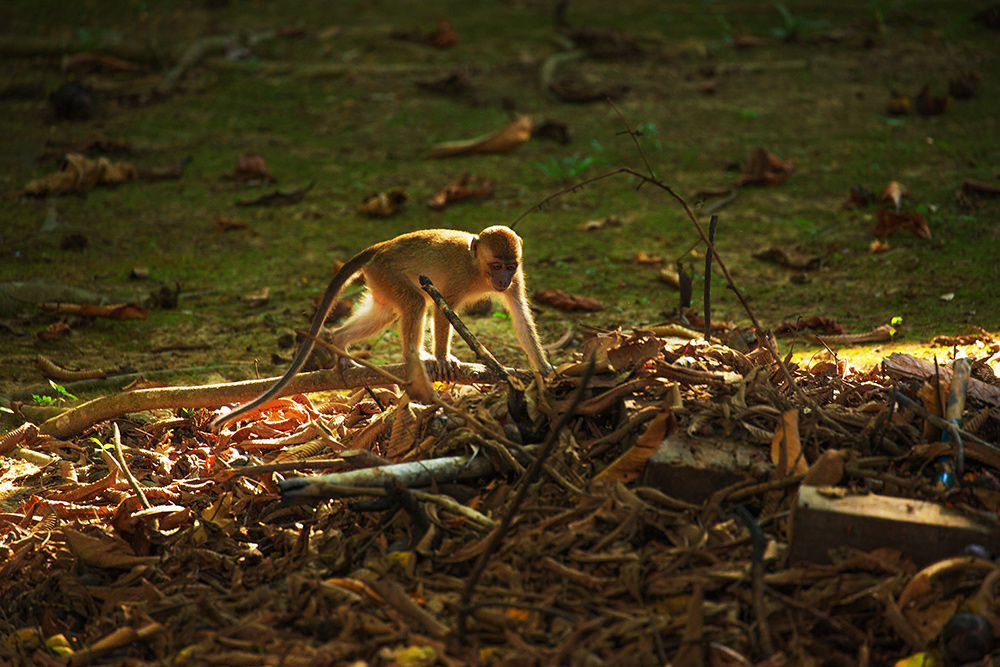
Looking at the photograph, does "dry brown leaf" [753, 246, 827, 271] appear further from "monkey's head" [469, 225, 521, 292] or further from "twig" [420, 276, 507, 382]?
"twig" [420, 276, 507, 382]

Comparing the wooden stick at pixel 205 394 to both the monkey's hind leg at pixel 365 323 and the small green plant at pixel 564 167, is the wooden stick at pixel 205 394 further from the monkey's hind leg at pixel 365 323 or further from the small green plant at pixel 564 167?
the small green plant at pixel 564 167

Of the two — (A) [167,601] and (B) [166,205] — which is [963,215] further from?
(B) [166,205]

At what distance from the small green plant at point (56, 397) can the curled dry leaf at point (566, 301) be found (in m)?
3.62

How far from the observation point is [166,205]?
9.88m

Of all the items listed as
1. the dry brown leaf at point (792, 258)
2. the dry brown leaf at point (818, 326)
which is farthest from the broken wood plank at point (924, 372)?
the dry brown leaf at point (792, 258)

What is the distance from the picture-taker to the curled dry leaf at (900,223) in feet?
25.5

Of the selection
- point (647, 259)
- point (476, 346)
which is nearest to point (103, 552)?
point (476, 346)

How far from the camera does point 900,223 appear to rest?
25.8 ft

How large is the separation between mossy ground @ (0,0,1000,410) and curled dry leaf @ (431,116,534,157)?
175 mm

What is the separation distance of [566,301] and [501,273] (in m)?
1.79

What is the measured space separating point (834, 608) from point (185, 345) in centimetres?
502

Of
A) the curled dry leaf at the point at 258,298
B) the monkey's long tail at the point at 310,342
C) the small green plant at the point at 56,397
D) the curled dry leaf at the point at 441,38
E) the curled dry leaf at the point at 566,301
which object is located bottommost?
the curled dry leaf at the point at 258,298

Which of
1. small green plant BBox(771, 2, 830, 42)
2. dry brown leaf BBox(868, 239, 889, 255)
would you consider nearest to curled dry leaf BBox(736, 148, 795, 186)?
dry brown leaf BBox(868, 239, 889, 255)

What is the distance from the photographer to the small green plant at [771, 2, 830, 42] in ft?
45.3
